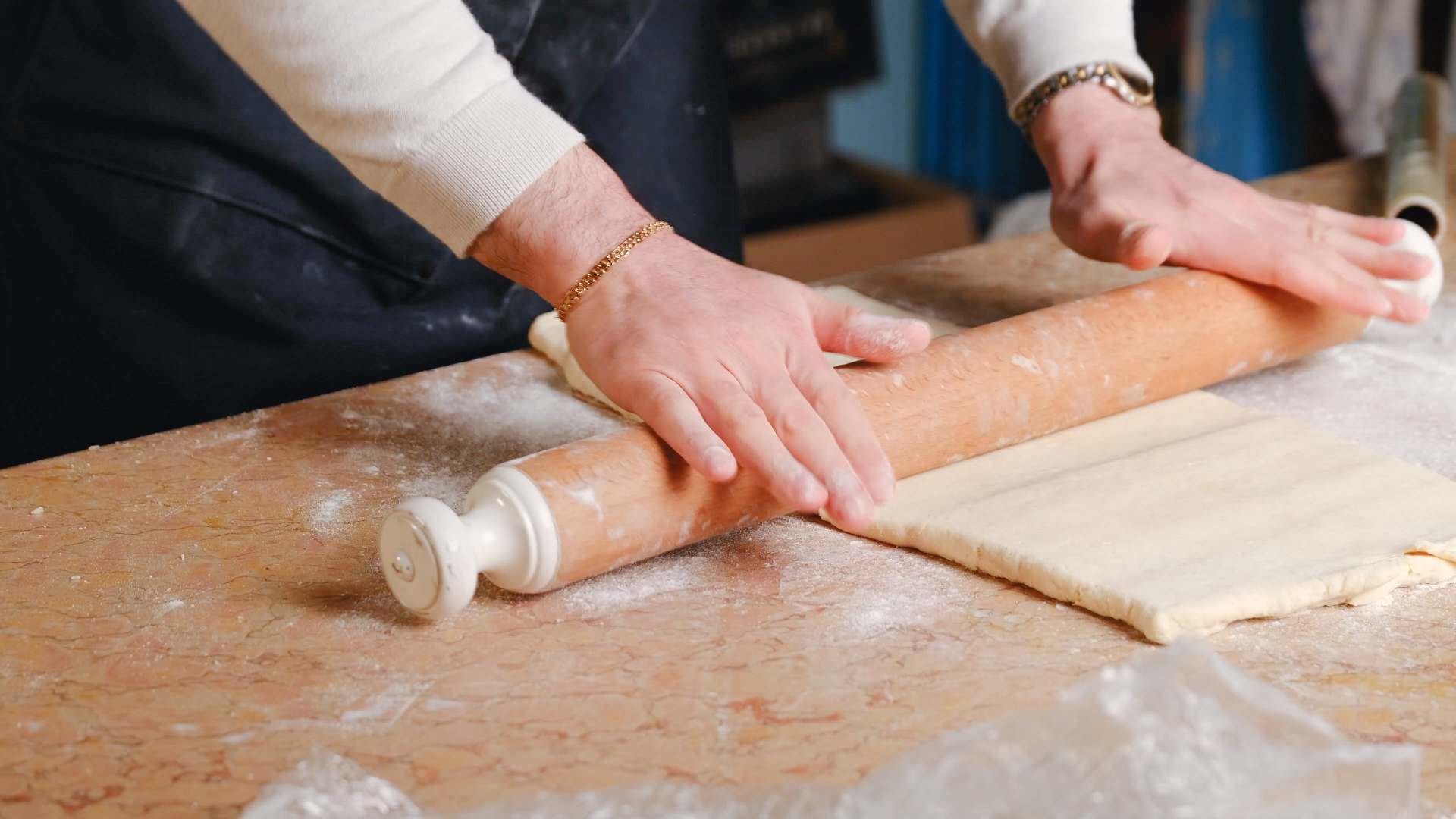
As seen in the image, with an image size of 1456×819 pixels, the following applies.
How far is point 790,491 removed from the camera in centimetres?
112

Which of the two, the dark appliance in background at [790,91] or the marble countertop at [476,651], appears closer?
the marble countertop at [476,651]

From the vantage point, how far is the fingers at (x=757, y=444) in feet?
3.68

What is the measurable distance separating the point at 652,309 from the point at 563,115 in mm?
749

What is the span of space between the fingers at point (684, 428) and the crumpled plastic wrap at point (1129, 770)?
0.32m

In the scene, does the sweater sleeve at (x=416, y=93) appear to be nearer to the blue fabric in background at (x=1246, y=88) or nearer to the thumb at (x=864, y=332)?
the thumb at (x=864, y=332)

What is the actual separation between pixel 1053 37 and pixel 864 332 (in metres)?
0.70

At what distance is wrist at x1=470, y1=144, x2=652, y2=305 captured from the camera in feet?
4.28

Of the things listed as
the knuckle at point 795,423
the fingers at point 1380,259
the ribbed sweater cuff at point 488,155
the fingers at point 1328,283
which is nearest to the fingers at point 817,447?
the knuckle at point 795,423

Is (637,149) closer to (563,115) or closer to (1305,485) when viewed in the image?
(563,115)

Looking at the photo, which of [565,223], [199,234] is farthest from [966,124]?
[565,223]

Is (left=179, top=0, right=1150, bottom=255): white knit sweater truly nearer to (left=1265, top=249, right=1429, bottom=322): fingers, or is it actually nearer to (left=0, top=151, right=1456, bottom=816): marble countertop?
(left=0, top=151, right=1456, bottom=816): marble countertop

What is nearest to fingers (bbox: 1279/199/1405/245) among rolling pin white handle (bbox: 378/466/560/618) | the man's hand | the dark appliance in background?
the man's hand

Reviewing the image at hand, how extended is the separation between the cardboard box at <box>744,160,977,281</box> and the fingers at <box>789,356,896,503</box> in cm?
224

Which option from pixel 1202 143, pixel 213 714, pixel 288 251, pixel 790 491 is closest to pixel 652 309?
pixel 790 491
